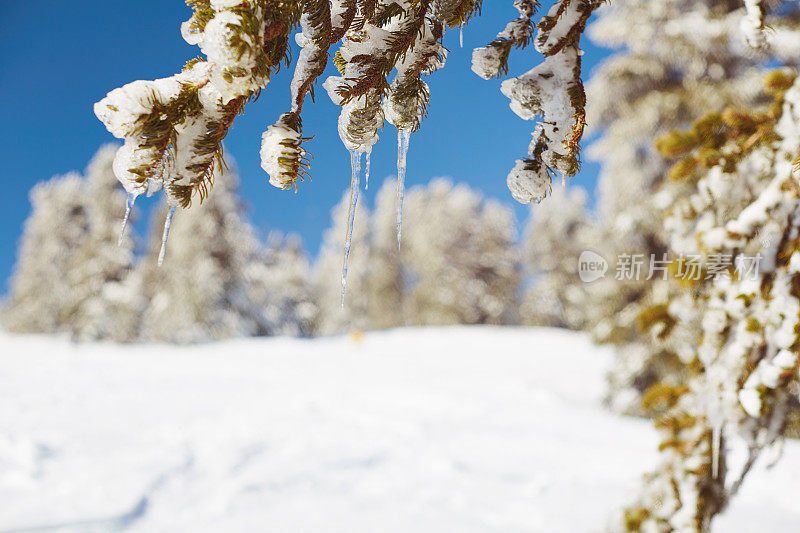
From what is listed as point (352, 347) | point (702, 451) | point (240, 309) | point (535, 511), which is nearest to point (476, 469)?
point (535, 511)

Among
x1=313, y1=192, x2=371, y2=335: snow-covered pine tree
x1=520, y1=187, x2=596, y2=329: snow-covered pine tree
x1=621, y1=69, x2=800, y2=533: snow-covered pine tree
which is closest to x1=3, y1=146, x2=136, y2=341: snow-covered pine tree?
x1=313, y1=192, x2=371, y2=335: snow-covered pine tree

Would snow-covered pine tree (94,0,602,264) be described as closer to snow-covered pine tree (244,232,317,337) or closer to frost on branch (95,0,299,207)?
frost on branch (95,0,299,207)

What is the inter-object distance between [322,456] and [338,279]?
24899 millimetres

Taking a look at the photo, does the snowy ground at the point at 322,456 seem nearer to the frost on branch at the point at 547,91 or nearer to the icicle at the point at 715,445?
the icicle at the point at 715,445

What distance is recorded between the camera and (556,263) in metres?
28.4

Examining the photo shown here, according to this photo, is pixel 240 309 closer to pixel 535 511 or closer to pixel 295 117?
pixel 535 511

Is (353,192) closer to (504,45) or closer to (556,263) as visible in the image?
(504,45)

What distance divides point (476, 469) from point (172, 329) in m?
18.0

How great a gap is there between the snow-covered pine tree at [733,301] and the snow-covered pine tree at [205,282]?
19991 mm

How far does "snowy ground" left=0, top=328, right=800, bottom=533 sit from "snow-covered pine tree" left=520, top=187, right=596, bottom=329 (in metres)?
16.1

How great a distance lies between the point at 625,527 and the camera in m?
2.43

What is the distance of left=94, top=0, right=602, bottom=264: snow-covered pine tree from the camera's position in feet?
3.02

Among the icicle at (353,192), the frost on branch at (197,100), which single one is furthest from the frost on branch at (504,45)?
the frost on branch at (197,100)

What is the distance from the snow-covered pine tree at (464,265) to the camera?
28.3 metres
